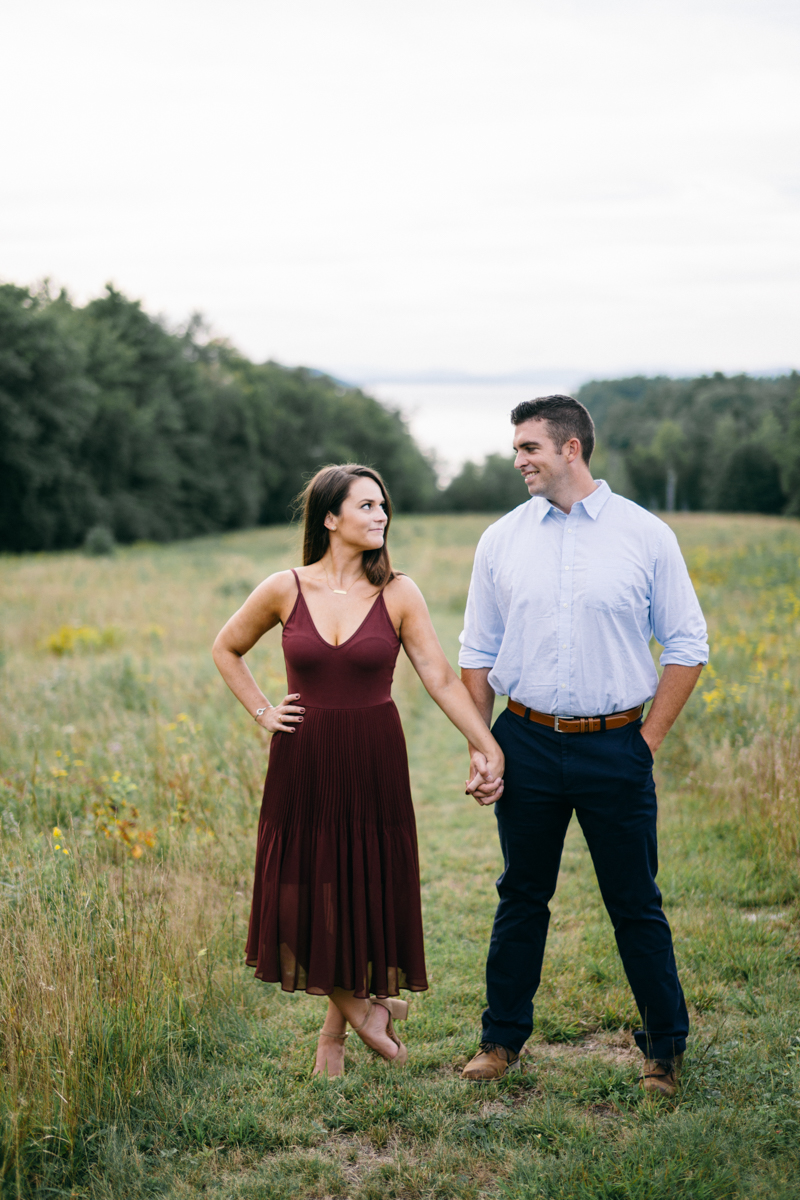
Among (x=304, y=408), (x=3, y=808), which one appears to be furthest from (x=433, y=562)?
(x=304, y=408)

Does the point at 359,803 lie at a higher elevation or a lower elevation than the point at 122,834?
higher

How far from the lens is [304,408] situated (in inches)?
3056

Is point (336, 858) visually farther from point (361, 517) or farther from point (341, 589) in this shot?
point (361, 517)

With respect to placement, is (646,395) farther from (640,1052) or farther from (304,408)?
(304,408)

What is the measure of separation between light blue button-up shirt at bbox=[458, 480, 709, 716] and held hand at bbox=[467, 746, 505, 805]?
0.24 metres

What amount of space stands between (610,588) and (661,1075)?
67.3 inches

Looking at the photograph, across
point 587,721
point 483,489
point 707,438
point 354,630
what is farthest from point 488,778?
point 483,489

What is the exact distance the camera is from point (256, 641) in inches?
135

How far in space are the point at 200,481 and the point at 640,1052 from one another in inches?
2410

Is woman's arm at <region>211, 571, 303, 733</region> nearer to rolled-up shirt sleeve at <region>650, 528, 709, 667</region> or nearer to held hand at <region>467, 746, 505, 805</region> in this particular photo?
held hand at <region>467, 746, 505, 805</region>

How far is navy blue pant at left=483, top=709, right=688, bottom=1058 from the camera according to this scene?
3.10 m

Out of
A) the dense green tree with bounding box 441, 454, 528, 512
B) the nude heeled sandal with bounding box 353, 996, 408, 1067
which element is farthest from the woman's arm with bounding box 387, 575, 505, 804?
the dense green tree with bounding box 441, 454, 528, 512

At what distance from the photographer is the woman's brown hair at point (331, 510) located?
3332 millimetres

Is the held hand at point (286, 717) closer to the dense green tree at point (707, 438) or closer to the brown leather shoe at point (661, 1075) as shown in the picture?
the brown leather shoe at point (661, 1075)
